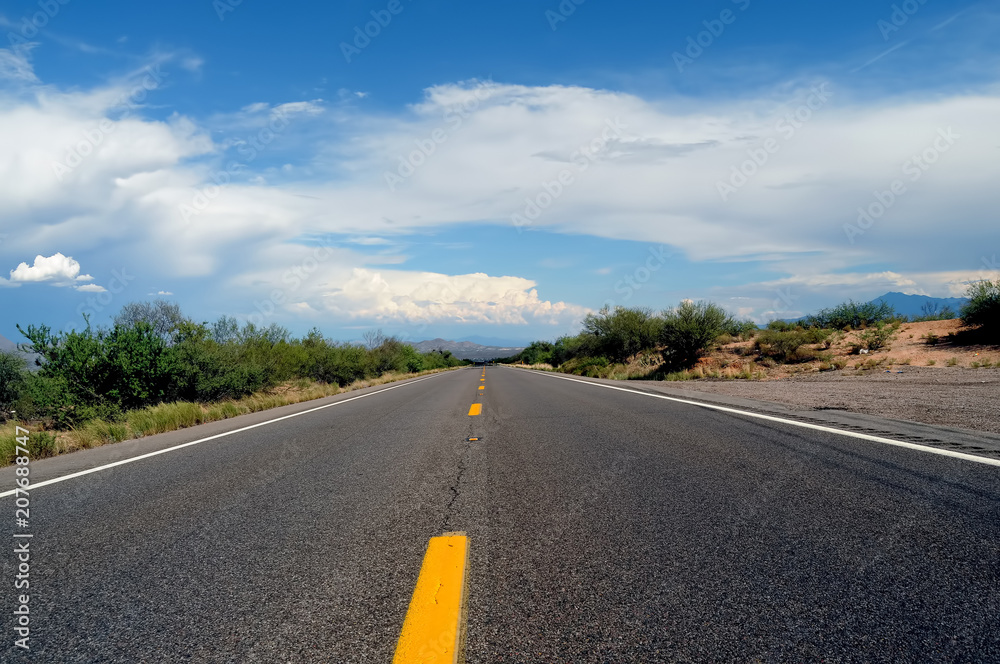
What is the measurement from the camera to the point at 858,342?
2348 centimetres

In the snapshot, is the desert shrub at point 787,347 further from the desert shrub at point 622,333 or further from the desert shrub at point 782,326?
the desert shrub at point 622,333

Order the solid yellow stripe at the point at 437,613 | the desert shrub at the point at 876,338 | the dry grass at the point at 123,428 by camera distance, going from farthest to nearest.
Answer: the desert shrub at the point at 876,338 → the dry grass at the point at 123,428 → the solid yellow stripe at the point at 437,613

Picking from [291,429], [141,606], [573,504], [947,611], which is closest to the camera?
[947,611]

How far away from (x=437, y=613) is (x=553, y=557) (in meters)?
0.80

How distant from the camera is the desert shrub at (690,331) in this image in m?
28.1

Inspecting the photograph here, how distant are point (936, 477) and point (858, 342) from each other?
908 inches

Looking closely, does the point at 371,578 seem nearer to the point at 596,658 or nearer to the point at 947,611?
the point at 596,658

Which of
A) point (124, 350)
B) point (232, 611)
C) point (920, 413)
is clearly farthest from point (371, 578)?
point (124, 350)

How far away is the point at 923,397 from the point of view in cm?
980

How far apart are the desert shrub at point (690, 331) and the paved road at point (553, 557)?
2346cm

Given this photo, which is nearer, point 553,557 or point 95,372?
point 553,557

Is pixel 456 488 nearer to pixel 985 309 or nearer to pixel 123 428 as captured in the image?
pixel 123 428

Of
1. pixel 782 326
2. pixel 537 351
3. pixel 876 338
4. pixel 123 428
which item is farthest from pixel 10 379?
pixel 537 351

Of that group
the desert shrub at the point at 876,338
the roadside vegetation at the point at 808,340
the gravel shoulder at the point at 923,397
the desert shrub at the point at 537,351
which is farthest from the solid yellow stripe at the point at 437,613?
the desert shrub at the point at 537,351
